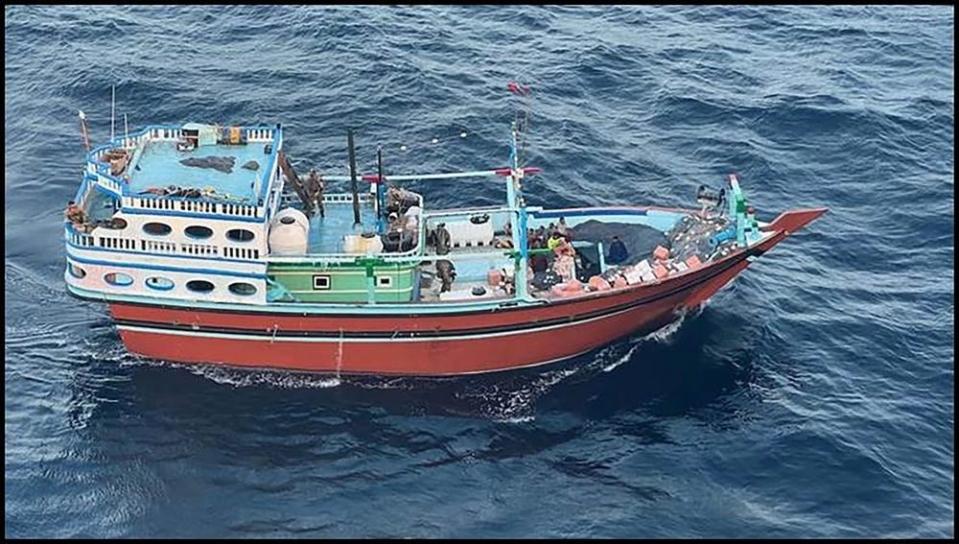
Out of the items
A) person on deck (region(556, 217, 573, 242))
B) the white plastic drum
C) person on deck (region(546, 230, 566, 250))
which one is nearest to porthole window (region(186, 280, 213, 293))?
the white plastic drum

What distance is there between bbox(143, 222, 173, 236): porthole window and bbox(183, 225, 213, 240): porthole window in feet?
2.43

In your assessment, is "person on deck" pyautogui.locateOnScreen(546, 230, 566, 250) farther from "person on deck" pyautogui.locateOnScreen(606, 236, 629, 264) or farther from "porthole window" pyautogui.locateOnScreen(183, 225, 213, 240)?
"porthole window" pyautogui.locateOnScreen(183, 225, 213, 240)

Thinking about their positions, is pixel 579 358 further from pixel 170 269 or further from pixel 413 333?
pixel 170 269

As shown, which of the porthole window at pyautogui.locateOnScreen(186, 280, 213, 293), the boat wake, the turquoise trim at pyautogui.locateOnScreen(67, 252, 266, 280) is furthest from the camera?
the boat wake

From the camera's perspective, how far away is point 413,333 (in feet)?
168

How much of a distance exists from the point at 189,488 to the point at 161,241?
10415mm

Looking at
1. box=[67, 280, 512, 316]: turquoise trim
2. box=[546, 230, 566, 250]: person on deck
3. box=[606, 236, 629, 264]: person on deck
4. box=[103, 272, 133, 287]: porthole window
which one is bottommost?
box=[67, 280, 512, 316]: turquoise trim

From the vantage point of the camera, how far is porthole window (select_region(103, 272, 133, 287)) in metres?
50.3

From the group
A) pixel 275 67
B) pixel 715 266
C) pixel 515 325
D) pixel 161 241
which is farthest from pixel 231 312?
pixel 275 67

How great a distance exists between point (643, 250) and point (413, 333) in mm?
11275

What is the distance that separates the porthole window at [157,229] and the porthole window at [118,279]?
90.2 inches

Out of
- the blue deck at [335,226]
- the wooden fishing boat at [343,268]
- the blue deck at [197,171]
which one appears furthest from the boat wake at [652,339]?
the blue deck at [197,171]

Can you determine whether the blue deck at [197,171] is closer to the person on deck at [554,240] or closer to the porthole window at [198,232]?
the porthole window at [198,232]

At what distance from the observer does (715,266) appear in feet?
171
